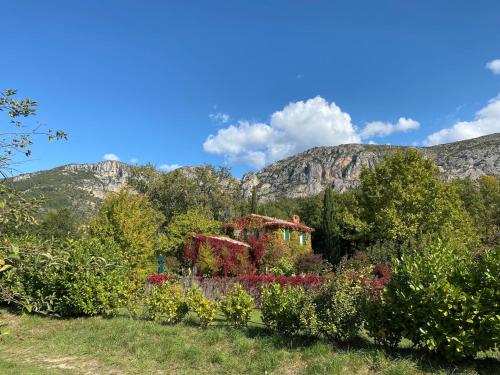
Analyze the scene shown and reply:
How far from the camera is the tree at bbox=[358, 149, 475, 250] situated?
30.2m

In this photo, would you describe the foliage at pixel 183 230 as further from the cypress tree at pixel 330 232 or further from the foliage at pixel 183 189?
the cypress tree at pixel 330 232

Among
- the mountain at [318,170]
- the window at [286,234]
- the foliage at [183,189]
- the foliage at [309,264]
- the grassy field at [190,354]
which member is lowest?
the grassy field at [190,354]

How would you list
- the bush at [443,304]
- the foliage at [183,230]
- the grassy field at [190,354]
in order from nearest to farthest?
the bush at [443,304]
the grassy field at [190,354]
the foliage at [183,230]

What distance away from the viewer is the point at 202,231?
119ft

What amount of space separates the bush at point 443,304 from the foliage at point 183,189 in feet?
115

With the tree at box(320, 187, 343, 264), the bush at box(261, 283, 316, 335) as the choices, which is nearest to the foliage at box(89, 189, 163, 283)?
the bush at box(261, 283, 316, 335)

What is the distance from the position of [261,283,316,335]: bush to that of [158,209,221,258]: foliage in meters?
25.9

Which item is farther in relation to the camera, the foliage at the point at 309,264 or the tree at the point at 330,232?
the tree at the point at 330,232

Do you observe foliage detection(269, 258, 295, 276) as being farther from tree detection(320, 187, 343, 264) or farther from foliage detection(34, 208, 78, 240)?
foliage detection(34, 208, 78, 240)

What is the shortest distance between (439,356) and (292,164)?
438 feet

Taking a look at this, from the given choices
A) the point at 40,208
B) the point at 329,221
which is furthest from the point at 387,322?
the point at 329,221

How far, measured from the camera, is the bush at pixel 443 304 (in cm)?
613

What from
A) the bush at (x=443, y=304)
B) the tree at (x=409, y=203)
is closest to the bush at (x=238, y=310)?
the bush at (x=443, y=304)

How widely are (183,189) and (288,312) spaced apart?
3568cm
